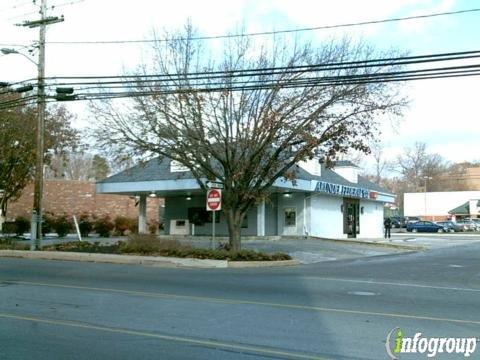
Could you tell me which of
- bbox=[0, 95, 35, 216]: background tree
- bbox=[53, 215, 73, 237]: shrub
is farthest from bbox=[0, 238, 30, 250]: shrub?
bbox=[53, 215, 73, 237]: shrub

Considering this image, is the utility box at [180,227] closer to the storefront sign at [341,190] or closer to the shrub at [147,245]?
the storefront sign at [341,190]

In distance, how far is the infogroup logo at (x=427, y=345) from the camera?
7539 mm

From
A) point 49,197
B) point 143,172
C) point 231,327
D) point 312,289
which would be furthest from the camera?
point 49,197

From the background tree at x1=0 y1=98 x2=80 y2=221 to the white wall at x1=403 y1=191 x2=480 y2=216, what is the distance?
78.5 m

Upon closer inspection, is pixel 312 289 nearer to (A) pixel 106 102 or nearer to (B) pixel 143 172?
(A) pixel 106 102

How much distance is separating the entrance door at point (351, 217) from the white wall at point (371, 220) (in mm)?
932

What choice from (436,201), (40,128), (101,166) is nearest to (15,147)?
(40,128)

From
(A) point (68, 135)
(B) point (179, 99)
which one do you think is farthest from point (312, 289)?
(A) point (68, 135)

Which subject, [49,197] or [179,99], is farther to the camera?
[49,197]

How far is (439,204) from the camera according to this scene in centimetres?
10419

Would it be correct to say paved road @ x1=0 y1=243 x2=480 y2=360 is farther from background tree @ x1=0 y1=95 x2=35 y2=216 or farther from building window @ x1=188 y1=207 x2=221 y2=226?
building window @ x1=188 y1=207 x2=221 y2=226

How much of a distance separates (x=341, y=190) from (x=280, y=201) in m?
4.24

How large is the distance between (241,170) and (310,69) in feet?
15.0

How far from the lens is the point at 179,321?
31.3 ft
